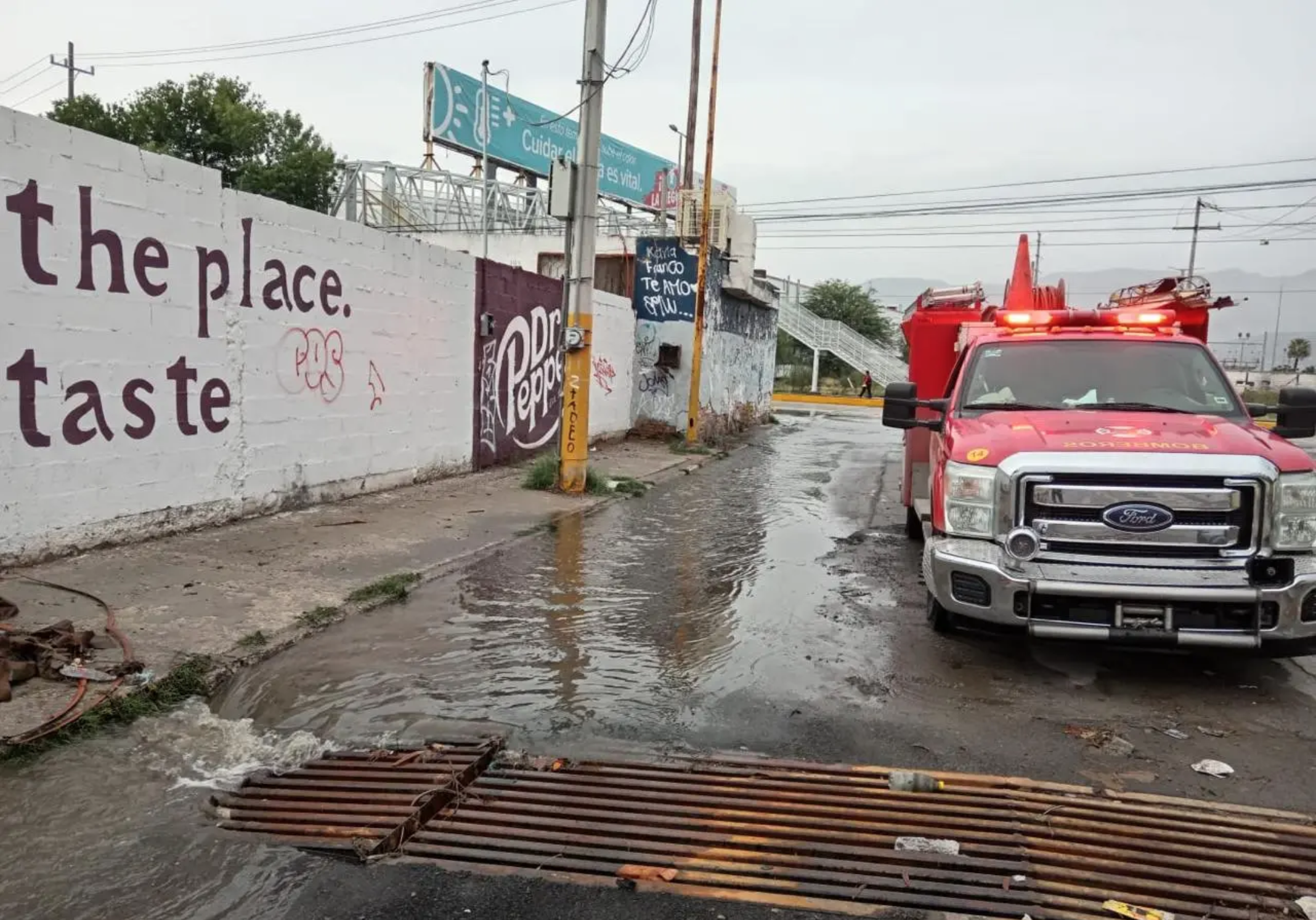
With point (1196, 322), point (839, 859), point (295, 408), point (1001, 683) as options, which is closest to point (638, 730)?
point (839, 859)

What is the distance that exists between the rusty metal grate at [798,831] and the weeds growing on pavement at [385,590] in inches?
94.8

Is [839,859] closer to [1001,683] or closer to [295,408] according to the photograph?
[1001,683]

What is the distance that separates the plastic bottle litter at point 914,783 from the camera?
3.84 m

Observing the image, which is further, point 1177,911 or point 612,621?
point 612,621

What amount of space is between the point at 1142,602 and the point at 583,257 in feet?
25.6

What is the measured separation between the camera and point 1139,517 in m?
4.84

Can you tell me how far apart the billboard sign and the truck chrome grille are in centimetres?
1989

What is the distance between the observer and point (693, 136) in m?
23.7

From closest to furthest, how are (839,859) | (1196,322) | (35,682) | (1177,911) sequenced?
(1177,911)
(839,859)
(35,682)
(1196,322)

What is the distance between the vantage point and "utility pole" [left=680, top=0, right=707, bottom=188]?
23.2 meters

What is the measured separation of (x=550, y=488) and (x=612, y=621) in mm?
5427

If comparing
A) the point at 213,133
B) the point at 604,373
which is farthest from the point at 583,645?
the point at 213,133

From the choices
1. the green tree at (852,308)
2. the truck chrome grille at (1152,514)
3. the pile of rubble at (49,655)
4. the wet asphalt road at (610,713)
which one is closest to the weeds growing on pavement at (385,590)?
the wet asphalt road at (610,713)

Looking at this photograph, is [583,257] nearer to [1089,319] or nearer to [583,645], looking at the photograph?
[1089,319]
